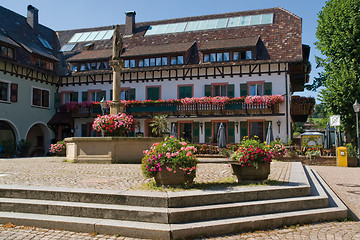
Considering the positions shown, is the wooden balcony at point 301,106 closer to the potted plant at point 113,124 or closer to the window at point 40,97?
the potted plant at point 113,124

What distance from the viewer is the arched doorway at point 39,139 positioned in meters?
30.0

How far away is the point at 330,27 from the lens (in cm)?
2448

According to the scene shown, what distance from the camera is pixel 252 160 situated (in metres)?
7.39

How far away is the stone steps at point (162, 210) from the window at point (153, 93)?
857 inches

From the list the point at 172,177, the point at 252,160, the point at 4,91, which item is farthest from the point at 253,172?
the point at 4,91

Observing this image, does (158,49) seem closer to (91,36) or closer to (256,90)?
(256,90)

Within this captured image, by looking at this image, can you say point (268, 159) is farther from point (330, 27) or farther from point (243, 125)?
point (330, 27)

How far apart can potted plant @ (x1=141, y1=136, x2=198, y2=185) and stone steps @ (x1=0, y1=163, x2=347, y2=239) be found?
0.60m

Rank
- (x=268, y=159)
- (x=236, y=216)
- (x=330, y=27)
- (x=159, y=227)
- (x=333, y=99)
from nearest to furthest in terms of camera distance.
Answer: (x=159, y=227) < (x=236, y=216) < (x=268, y=159) < (x=333, y=99) < (x=330, y=27)

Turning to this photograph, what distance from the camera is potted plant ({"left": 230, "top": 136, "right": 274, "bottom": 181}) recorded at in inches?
288

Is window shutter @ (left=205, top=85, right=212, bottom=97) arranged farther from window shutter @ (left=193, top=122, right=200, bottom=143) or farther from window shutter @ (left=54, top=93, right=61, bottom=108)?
window shutter @ (left=54, top=93, right=61, bottom=108)

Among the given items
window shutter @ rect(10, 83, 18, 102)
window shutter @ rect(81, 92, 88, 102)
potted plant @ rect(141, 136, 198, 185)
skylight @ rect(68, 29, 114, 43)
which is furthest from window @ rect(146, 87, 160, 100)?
potted plant @ rect(141, 136, 198, 185)

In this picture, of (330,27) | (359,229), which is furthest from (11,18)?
(359,229)

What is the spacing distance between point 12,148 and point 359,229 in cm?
2413
